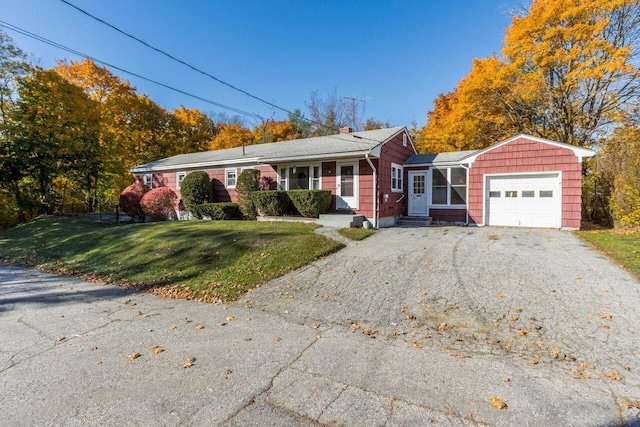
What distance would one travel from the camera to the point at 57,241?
1188 centimetres

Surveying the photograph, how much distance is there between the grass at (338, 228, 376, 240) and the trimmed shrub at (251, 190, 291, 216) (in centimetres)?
338

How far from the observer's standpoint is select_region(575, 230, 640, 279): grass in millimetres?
6426

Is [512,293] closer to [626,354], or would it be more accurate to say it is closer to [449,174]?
[626,354]

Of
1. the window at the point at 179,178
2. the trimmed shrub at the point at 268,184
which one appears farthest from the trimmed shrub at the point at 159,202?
the trimmed shrub at the point at 268,184

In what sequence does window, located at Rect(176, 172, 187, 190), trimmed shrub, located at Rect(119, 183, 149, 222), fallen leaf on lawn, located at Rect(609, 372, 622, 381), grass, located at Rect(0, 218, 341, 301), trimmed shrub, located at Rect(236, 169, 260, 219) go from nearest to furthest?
fallen leaf on lawn, located at Rect(609, 372, 622, 381), grass, located at Rect(0, 218, 341, 301), trimmed shrub, located at Rect(236, 169, 260, 219), trimmed shrub, located at Rect(119, 183, 149, 222), window, located at Rect(176, 172, 187, 190)

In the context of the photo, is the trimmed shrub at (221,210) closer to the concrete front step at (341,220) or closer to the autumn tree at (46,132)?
the concrete front step at (341,220)

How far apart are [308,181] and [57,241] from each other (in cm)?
1014

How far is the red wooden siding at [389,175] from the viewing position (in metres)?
12.3

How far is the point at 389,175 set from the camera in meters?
13.1

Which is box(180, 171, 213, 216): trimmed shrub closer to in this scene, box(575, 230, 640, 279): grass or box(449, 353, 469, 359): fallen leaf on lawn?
box(449, 353, 469, 359): fallen leaf on lawn

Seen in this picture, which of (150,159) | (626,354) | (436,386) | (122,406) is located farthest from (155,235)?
(150,159)

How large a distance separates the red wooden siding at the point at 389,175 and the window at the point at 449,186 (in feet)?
4.46

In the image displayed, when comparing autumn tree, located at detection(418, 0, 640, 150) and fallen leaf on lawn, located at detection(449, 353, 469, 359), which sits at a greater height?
autumn tree, located at detection(418, 0, 640, 150)

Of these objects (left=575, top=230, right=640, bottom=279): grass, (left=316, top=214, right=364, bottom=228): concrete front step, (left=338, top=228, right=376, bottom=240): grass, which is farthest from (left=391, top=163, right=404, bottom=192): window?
(left=575, top=230, right=640, bottom=279): grass
